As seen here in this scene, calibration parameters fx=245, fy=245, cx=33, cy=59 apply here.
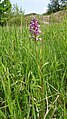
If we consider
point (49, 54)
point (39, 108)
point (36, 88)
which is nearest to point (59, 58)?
point (49, 54)

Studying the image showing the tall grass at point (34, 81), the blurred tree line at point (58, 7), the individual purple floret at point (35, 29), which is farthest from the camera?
the blurred tree line at point (58, 7)

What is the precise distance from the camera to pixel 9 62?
1657mm

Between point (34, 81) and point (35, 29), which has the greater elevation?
point (35, 29)

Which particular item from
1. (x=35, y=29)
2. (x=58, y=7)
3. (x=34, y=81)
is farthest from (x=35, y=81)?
(x=58, y=7)

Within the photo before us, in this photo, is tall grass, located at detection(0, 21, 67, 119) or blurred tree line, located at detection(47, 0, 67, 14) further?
blurred tree line, located at detection(47, 0, 67, 14)

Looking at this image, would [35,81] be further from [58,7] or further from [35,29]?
[58,7]

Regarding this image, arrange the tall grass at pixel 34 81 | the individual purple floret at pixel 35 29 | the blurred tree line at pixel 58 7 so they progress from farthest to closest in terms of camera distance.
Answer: the blurred tree line at pixel 58 7 < the individual purple floret at pixel 35 29 < the tall grass at pixel 34 81

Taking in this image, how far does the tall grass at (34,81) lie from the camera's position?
40.6 inches

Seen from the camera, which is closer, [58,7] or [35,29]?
[35,29]

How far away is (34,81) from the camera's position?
4.12 feet

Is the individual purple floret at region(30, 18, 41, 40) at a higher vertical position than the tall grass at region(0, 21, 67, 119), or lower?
higher

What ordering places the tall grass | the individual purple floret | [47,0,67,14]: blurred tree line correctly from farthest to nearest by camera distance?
1. [47,0,67,14]: blurred tree line
2. the individual purple floret
3. the tall grass

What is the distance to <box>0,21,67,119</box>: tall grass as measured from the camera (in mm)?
1031

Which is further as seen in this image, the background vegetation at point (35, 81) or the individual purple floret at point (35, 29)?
the individual purple floret at point (35, 29)
